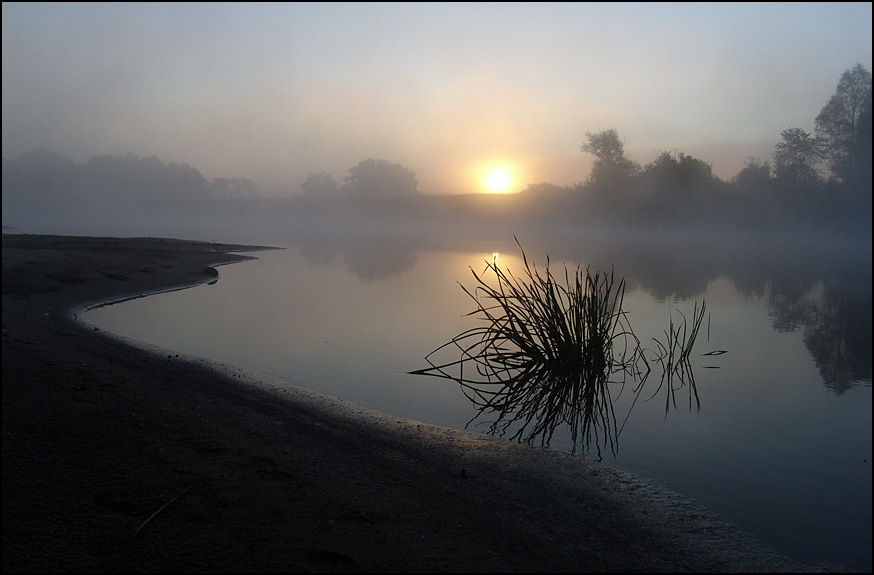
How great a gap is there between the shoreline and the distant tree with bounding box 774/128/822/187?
5054 centimetres

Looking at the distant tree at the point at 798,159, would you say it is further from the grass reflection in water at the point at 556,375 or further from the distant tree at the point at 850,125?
the grass reflection in water at the point at 556,375

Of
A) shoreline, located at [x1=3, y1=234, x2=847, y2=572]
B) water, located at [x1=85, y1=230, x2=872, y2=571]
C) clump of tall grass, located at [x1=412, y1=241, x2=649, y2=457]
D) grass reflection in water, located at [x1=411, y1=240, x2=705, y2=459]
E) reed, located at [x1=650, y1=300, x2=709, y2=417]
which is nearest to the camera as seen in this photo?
shoreline, located at [x1=3, y1=234, x2=847, y2=572]

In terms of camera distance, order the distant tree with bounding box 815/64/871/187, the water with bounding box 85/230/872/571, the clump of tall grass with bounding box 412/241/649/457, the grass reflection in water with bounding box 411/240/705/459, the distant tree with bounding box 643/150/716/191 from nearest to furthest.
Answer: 1. the water with bounding box 85/230/872/571
2. the grass reflection in water with bounding box 411/240/705/459
3. the clump of tall grass with bounding box 412/241/649/457
4. the distant tree with bounding box 815/64/871/187
5. the distant tree with bounding box 643/150/716/191

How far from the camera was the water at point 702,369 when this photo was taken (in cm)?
411

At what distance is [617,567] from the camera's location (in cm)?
285

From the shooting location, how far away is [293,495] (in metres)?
3.31

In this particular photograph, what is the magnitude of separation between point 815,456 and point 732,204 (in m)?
64.8

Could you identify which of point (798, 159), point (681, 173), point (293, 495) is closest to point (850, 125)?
point (798, 159)

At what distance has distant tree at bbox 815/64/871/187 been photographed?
129ft

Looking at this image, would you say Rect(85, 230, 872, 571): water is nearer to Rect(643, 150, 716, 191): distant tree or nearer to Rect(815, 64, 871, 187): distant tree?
Rect(815, 64, 871, 187): distant tree

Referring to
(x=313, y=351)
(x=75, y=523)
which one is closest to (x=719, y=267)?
(x=313, y=351)

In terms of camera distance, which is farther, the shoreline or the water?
the water

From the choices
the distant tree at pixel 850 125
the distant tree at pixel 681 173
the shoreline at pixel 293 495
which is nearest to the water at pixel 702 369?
the shoreline at pixel 293 495

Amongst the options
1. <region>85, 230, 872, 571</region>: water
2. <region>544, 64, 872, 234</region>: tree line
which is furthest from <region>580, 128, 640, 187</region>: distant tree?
<region>85, 230, 872, 571</region>: water
